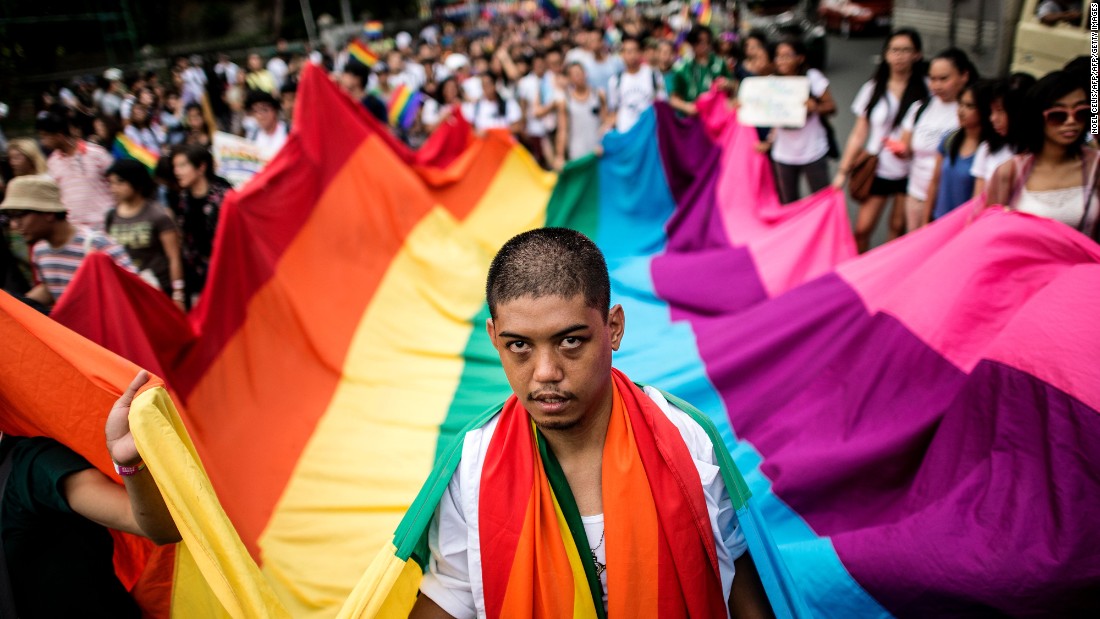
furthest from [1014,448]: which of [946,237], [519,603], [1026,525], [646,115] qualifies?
[646,115]

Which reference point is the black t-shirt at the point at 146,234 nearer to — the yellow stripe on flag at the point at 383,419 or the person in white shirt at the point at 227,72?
the yellow stripe on flag at the point at 383,419

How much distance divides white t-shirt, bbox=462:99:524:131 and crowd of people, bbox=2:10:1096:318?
0.02 meters

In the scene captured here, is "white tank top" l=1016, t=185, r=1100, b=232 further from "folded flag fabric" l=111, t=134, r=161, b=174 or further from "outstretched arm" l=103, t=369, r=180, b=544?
"folded flag fabric" l=111, t=134, r=161, b=174

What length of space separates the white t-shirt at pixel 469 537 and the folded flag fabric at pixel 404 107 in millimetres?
9378

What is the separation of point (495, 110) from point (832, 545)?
8124 mm

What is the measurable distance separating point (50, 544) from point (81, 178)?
5345 mm

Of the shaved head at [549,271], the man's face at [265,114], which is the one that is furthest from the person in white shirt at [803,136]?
the shaved head at [549,271]

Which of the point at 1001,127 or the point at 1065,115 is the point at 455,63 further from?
the point at 1065,115

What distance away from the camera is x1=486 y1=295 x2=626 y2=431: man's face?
1798mm

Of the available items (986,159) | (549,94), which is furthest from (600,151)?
(986,159)

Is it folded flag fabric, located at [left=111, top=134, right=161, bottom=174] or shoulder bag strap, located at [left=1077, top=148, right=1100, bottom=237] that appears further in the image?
folded flag fabric, located at [left=111, top=134, right=161, bottom=174]

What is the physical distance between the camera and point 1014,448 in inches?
98.3

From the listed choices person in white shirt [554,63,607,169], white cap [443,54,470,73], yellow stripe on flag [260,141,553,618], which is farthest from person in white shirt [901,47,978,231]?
white cap [443,54,470,73]

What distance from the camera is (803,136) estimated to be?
6.23 m
